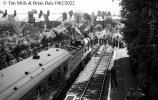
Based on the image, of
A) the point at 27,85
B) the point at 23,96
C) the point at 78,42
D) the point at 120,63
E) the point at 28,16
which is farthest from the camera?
the point at 28,16

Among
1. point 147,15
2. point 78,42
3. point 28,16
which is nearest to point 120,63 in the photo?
point 78,42

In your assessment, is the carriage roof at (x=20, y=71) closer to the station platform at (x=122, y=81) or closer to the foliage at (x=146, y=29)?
the station platform at (x=122, y=81)

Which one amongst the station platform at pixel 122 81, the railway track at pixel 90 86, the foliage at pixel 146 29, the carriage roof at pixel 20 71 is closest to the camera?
the carriage roof at pixel 20 71

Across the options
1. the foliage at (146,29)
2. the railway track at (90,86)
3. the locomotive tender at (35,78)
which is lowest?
the railway track at (90,86)

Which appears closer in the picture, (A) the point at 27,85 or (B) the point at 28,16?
(A) the point at 27,85

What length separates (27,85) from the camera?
10844 millimetres

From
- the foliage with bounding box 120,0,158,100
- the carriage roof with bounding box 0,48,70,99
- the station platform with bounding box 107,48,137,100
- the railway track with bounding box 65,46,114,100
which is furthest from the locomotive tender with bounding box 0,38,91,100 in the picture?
the foliage with bounding box 120,0,158,100

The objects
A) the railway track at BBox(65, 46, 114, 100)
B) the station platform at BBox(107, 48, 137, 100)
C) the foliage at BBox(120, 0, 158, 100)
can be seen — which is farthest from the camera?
the station platform at BBox(107, 48, 137, 100)

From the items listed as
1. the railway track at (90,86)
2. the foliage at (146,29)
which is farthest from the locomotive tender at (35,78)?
the foliage at (146,29)

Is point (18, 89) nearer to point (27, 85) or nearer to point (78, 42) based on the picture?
point (27, 85)

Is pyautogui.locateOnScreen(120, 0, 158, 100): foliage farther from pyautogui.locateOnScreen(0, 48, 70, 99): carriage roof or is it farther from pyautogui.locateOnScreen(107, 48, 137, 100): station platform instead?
pyautogui.locateOnScreen(0, 48, 70, 99): carriage roof

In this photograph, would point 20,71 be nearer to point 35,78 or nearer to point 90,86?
point 35,78

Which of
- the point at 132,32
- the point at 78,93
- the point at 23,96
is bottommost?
the point at 78,93

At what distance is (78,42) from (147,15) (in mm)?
13061
